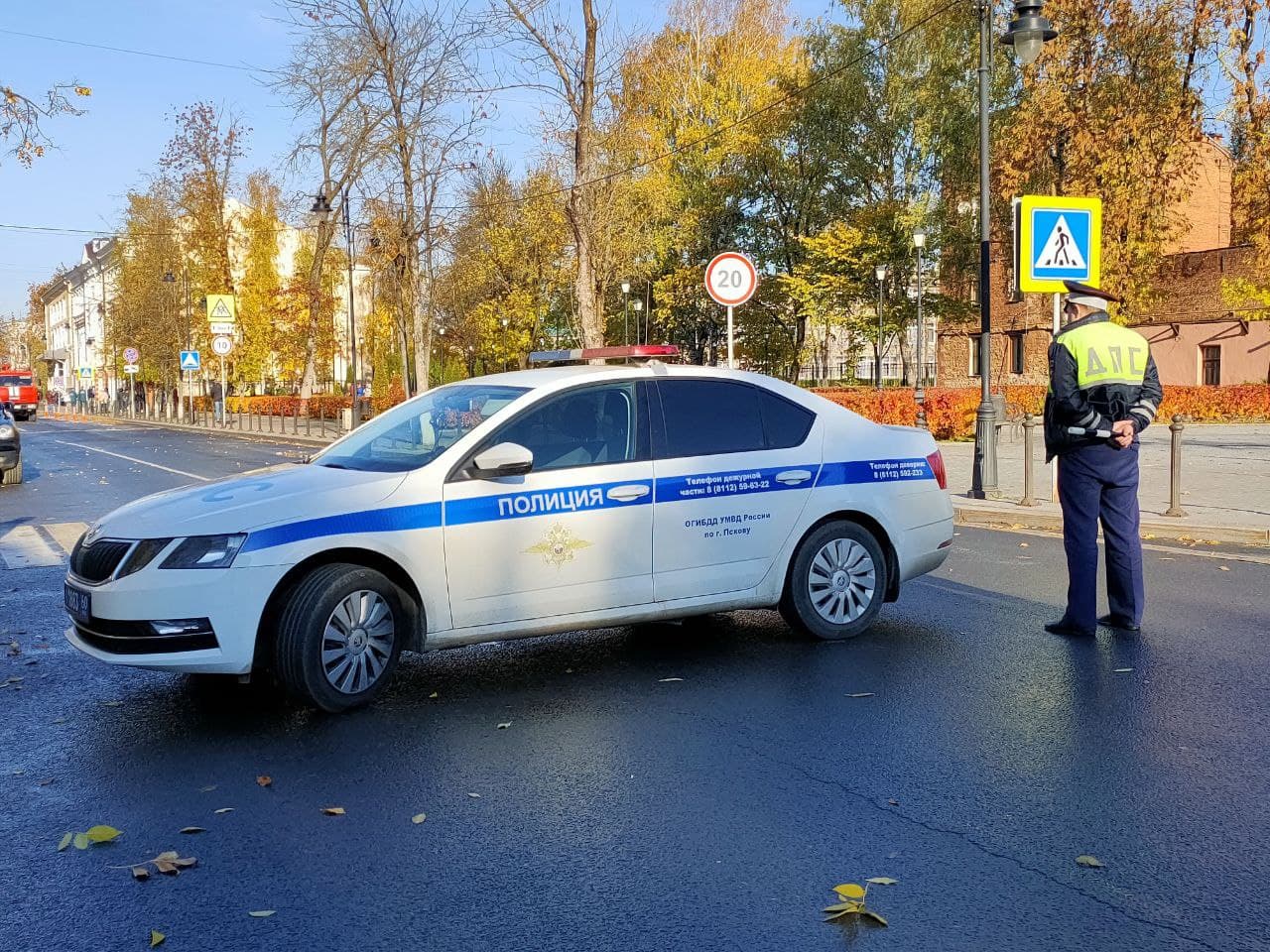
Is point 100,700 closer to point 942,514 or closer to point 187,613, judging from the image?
point 187,613

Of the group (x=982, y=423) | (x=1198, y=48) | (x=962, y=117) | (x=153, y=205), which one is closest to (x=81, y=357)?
(x=153, y=205)

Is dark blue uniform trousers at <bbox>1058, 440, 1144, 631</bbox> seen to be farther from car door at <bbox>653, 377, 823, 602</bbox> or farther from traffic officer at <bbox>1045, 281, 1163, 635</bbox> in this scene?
car door at <bbox>653, 377, 823, 602</bbox>

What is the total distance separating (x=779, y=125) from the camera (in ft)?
163

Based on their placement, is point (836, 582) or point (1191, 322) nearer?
point (836, 582)

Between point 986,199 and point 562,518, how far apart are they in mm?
11346

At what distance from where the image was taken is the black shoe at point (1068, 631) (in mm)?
7098

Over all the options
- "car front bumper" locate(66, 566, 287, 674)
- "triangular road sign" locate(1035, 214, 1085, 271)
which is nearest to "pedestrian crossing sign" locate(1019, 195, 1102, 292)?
"triangular road sign" locate(1035, 214, 1085, 271)

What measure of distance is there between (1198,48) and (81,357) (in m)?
109

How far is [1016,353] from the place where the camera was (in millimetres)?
50406

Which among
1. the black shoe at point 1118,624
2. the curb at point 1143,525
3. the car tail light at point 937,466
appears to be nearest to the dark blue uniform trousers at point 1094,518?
the black shoe at point 1118,624

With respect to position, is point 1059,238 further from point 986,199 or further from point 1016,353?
point 1016,353

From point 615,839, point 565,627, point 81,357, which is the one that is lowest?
point 615,839

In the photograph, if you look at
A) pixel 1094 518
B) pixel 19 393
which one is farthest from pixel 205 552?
pixel 19 393

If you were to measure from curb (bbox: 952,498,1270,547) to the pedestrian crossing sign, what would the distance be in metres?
2.44
